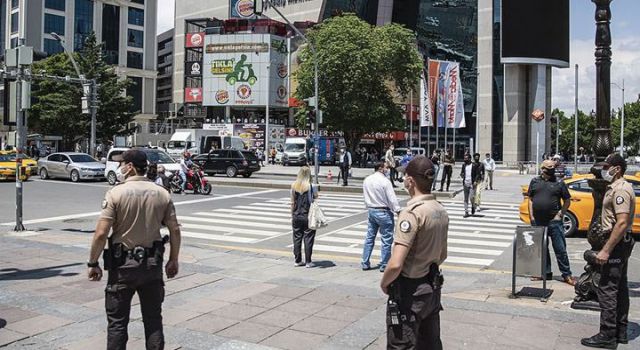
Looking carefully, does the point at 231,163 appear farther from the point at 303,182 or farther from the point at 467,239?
the point at 303,182

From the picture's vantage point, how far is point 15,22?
8638 cm

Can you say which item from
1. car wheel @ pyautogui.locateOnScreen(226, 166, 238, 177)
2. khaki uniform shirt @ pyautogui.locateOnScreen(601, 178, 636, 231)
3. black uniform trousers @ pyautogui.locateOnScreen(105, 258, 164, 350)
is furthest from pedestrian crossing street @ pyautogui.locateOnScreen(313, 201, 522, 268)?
car wheel @ pyautogui.locateOnScreen(226, 166, 238, 177)

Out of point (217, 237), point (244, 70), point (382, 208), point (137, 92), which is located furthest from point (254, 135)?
point (382, 208)

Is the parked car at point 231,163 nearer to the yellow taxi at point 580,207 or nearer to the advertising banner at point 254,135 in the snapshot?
the yellow taxi at point 580,207

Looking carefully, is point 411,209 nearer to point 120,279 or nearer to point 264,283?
point 120,279

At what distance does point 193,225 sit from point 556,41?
51.0 meters

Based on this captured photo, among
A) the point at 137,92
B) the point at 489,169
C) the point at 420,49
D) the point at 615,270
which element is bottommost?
the point at 615,270

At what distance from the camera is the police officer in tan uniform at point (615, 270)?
550 cm

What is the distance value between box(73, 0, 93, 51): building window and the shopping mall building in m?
14.1

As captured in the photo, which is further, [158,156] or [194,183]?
[158,156]

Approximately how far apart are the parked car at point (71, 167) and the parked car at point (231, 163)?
6.45 metres

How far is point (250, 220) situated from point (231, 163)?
17.8 meters

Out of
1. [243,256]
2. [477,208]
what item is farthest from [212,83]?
[243,256]

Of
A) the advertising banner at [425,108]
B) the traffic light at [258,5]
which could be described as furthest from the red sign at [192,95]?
the traffic light at [258,5]
